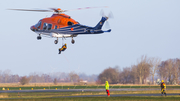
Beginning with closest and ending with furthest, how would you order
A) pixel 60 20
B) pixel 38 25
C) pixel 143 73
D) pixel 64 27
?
1. pixel 64 27
2. pixel 60 20
3. pixel 38 25
4. pixel 143 73

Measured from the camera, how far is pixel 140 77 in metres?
105

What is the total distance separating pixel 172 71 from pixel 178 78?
3.98m

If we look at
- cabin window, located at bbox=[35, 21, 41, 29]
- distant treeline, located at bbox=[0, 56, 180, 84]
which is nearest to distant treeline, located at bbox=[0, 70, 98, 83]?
distant treeline, located at bbox=[0, 56, 180, 84]

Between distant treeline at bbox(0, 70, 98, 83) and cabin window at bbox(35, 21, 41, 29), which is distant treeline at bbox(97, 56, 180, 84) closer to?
distant treeline at bbox(0, 70, 98, 83)

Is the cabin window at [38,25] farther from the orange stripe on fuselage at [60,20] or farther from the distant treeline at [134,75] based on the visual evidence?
the distant treeline at [134,75]

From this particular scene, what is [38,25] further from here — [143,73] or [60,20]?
[143,73]

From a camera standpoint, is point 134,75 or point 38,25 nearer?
point 38,25

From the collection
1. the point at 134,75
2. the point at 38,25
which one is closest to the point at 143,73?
the point at 134,75

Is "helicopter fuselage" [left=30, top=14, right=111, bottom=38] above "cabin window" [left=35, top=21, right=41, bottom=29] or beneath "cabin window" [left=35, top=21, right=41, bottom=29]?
beneath

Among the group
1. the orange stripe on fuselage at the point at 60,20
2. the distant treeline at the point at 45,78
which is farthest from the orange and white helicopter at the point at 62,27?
the distant treeline at the point at 45,78

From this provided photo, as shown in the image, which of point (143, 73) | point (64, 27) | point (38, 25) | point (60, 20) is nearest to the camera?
point (64, 27)

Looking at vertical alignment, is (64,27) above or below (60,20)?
below

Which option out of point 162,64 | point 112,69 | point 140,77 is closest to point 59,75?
point 112,69

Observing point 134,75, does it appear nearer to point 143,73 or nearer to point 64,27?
point 143,73
